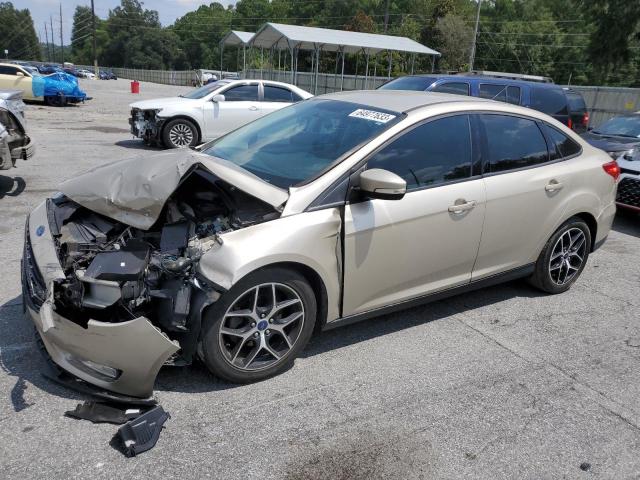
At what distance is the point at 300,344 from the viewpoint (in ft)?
10.9

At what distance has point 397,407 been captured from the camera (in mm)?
3113

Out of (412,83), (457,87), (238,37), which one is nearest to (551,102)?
(457,87)

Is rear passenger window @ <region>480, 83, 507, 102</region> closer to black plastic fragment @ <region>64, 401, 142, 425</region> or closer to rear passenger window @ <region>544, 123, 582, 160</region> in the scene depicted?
rear passenger window @ <region>544, 123, 582, 160</region>

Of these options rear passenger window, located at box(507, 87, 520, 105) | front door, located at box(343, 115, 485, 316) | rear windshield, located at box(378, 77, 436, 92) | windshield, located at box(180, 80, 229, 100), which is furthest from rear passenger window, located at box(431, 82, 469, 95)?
front door, located at box(343, 115, 485, 316)

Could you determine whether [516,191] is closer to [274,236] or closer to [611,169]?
[611,169]

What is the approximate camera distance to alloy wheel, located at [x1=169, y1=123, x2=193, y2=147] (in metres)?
11.3

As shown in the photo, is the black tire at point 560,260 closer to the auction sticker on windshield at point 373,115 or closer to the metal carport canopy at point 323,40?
the auction sticker on windshield at point 373,115

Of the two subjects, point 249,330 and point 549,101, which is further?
point 549,101

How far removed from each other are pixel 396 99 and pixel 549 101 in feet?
25.9

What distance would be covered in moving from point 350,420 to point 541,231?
246 cm

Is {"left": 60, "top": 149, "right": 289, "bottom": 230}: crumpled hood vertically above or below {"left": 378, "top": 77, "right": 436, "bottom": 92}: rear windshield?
below

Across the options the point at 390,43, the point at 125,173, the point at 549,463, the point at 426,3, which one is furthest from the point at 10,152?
the point at 426,3

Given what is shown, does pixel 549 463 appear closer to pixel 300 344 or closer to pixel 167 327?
pixel 300 344

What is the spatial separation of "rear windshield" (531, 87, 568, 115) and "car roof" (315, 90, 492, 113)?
709 cm
